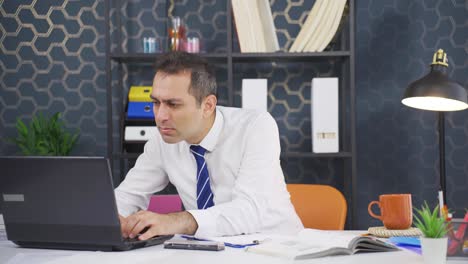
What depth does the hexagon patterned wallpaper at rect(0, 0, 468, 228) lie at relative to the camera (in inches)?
138

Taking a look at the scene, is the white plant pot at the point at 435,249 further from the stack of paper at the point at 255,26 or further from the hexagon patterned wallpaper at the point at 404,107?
the hexagon patterned wallpaper at the point at 404,107

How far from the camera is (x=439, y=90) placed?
2762 mm

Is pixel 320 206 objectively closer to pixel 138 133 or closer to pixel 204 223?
pixel 204 223

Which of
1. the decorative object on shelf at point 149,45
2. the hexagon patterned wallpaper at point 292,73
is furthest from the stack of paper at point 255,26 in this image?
the decorative object on shelf at point 149,45

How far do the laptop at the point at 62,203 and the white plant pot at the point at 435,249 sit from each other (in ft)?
2.27

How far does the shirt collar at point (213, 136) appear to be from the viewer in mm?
2262

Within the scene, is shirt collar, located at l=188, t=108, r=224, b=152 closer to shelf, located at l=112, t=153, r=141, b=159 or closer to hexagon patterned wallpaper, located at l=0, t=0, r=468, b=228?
shelf, located at l=112, t=153, r=141, b=159

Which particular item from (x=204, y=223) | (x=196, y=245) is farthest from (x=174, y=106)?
(x=196, y=245)

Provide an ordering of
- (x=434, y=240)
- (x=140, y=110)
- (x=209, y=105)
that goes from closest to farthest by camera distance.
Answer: (x=434, y=240) → (x=209, y=105) → (x=140, y=110)

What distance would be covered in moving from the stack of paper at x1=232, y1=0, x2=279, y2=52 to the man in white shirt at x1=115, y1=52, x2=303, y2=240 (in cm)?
95

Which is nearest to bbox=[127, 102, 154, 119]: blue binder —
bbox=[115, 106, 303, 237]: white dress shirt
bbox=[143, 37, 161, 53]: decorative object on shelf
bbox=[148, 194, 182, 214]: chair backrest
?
bbox=[143, 37, 161, 53]: decorative object on shelf

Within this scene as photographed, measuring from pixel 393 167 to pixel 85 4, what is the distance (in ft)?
6.27

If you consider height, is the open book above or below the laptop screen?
below

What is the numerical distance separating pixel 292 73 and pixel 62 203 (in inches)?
85.3
